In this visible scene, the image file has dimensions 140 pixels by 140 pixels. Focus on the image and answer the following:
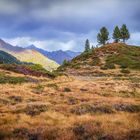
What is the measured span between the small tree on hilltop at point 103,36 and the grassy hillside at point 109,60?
13.8 meters

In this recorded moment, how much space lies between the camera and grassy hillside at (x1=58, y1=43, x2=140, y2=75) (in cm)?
10481

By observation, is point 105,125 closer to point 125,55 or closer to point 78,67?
point 78,67

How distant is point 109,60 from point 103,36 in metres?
38.1

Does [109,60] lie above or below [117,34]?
below

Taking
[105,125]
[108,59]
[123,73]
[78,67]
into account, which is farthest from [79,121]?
[108,59]

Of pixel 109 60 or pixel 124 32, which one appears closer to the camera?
pixel 109 60

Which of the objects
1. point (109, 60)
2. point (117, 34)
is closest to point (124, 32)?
point (117, 34)

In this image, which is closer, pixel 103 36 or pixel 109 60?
pixel 109 60

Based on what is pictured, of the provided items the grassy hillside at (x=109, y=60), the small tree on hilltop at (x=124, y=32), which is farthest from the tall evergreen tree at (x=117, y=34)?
the grassy hillside at (x=109, y=60)

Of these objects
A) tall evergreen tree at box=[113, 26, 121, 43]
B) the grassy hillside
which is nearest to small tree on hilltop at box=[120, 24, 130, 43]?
tall evergreen tree at box=[113, 26, 121, 43]

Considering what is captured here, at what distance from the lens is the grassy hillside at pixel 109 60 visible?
10481cm

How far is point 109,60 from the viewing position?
115125 mm

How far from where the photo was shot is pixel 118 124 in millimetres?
14484

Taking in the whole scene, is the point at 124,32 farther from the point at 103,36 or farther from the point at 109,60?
the point at 109,60
